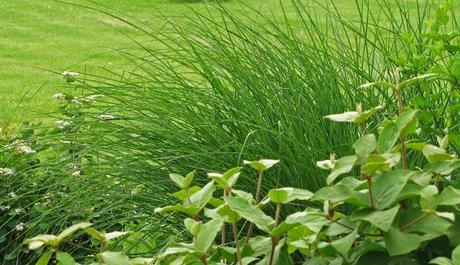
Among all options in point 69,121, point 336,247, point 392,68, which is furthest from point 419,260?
point 69,121

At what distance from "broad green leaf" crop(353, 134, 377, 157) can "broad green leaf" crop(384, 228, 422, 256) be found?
18 centimetres

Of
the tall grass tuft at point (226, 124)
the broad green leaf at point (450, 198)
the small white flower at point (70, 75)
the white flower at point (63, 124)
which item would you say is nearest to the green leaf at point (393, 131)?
the broad green leaf at point (450, 198)

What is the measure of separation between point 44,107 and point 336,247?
761 centimetres

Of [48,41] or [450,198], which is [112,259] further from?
[48,41]

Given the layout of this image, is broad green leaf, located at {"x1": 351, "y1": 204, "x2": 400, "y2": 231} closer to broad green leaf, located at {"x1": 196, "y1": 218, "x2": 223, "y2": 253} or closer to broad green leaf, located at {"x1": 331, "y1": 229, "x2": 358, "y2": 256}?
broad green leaf, located at {"x1": 331, "y1": 229, "x2": 358, "y2": 256}

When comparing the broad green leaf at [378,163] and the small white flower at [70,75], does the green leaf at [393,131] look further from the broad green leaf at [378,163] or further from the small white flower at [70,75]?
the small white flower at [70,75]

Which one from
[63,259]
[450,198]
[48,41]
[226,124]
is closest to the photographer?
[450,198]

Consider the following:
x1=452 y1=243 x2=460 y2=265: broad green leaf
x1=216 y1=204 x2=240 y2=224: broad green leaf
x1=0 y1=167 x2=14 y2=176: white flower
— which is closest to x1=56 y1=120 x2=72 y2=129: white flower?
x1=0 y1=167 x2=14 y2=176: white flower

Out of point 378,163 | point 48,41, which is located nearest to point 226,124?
point 378,163

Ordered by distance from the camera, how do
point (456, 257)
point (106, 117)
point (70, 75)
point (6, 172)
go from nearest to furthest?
point (456, 257)
point (106, 117)
point (6, 172)
point (70, 75)

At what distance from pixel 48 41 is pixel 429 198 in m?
11.4

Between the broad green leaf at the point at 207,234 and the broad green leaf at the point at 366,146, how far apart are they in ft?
0.92

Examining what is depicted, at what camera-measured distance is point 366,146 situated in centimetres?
171

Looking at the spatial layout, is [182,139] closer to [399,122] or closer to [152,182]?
[152,182]
